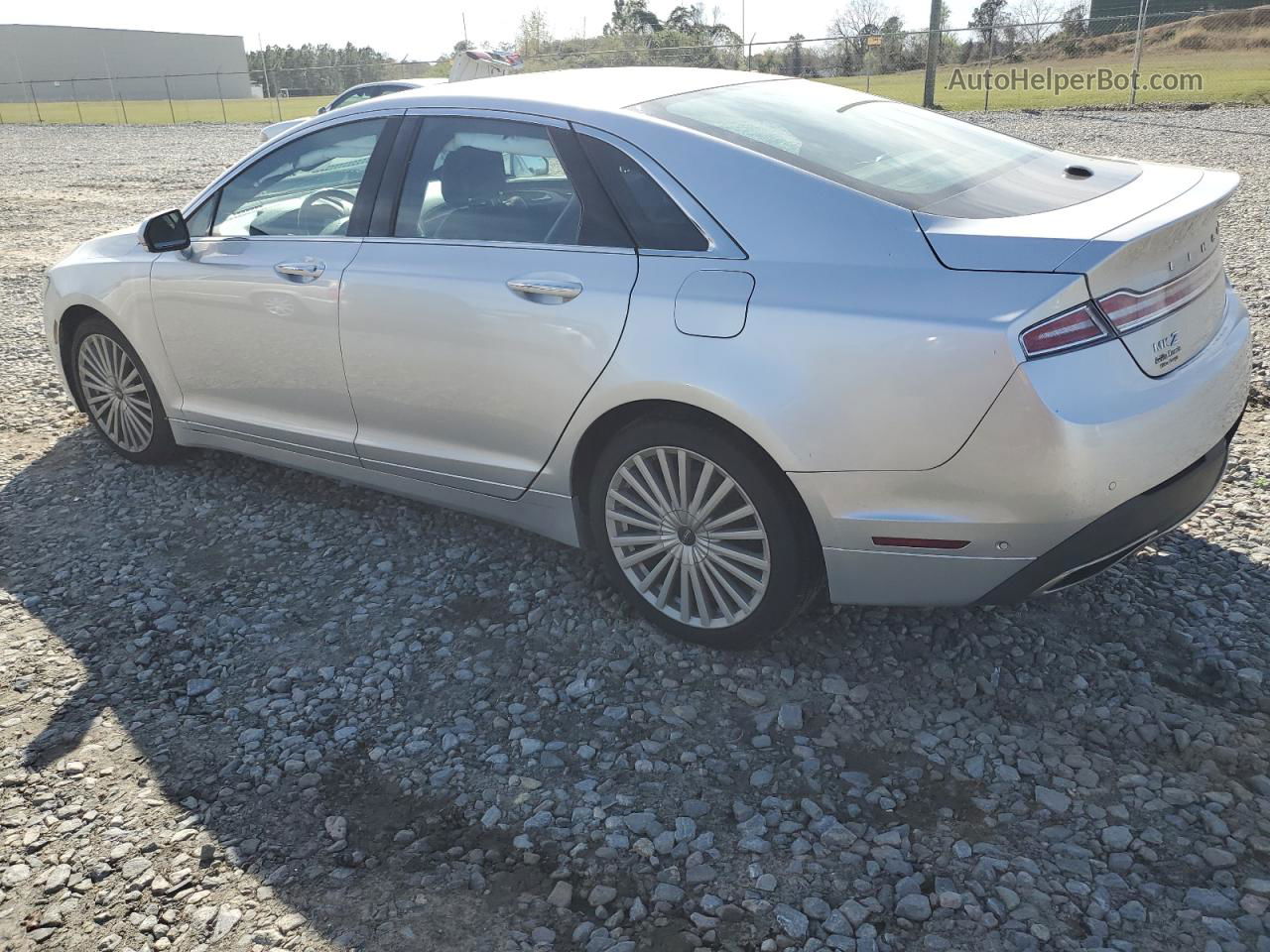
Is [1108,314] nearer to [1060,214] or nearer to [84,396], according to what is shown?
[1060,214]

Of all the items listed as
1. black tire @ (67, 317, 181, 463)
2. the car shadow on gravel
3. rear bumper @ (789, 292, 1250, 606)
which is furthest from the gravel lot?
black tire @ (67, 317, 181, 463)

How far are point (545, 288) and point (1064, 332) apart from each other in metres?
1.57

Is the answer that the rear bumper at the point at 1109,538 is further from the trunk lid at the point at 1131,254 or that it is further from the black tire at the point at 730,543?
the black tire at the point at 730,543

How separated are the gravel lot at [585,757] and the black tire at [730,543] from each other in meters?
0.11

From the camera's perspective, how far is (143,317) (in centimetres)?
468

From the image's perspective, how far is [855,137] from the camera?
339 cm

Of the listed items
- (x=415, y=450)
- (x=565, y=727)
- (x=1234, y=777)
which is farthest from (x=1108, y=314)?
(x=415, y=450)

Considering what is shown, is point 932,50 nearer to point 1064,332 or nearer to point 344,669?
point 1064,332

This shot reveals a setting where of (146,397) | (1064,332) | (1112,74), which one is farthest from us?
(1112,74)

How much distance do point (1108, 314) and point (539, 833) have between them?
1.97 meters

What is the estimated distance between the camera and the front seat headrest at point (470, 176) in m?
3.64

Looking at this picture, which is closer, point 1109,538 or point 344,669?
point 1109,538

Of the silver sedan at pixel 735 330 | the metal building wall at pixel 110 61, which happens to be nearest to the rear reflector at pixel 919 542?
the silver sedan at pixel 735 330

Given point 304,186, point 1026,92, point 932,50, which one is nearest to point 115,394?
point 304,186
